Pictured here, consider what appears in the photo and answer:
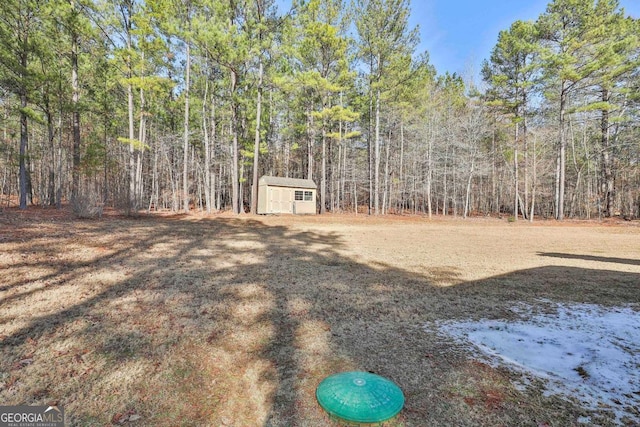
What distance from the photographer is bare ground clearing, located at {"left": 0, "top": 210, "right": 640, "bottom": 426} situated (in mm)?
1846

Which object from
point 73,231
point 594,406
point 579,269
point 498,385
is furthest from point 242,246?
point 579,269

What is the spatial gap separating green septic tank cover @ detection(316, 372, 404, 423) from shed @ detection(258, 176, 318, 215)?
16899mm

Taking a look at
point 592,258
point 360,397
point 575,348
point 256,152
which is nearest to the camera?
point 360,397

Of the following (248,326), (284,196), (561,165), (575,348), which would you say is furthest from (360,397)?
(561,165)

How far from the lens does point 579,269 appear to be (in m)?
5.73

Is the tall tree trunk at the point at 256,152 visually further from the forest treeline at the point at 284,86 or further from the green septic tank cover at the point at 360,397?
the green septic tank cover at the point at 360,397

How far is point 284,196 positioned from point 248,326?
53.5ft

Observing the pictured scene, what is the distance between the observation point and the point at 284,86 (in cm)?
1536

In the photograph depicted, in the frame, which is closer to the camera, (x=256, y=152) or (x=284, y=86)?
(x=284, y=86)

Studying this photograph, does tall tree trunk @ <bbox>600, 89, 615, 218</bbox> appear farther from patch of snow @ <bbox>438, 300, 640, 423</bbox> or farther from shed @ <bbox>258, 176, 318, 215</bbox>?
patch of snow @ <bbox>438, 300, 640, 423</bbox>

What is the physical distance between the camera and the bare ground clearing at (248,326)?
6.06ft

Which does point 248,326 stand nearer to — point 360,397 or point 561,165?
point 360,397

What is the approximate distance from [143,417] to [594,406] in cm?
290

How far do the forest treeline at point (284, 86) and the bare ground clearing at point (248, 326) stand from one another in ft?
25.5
